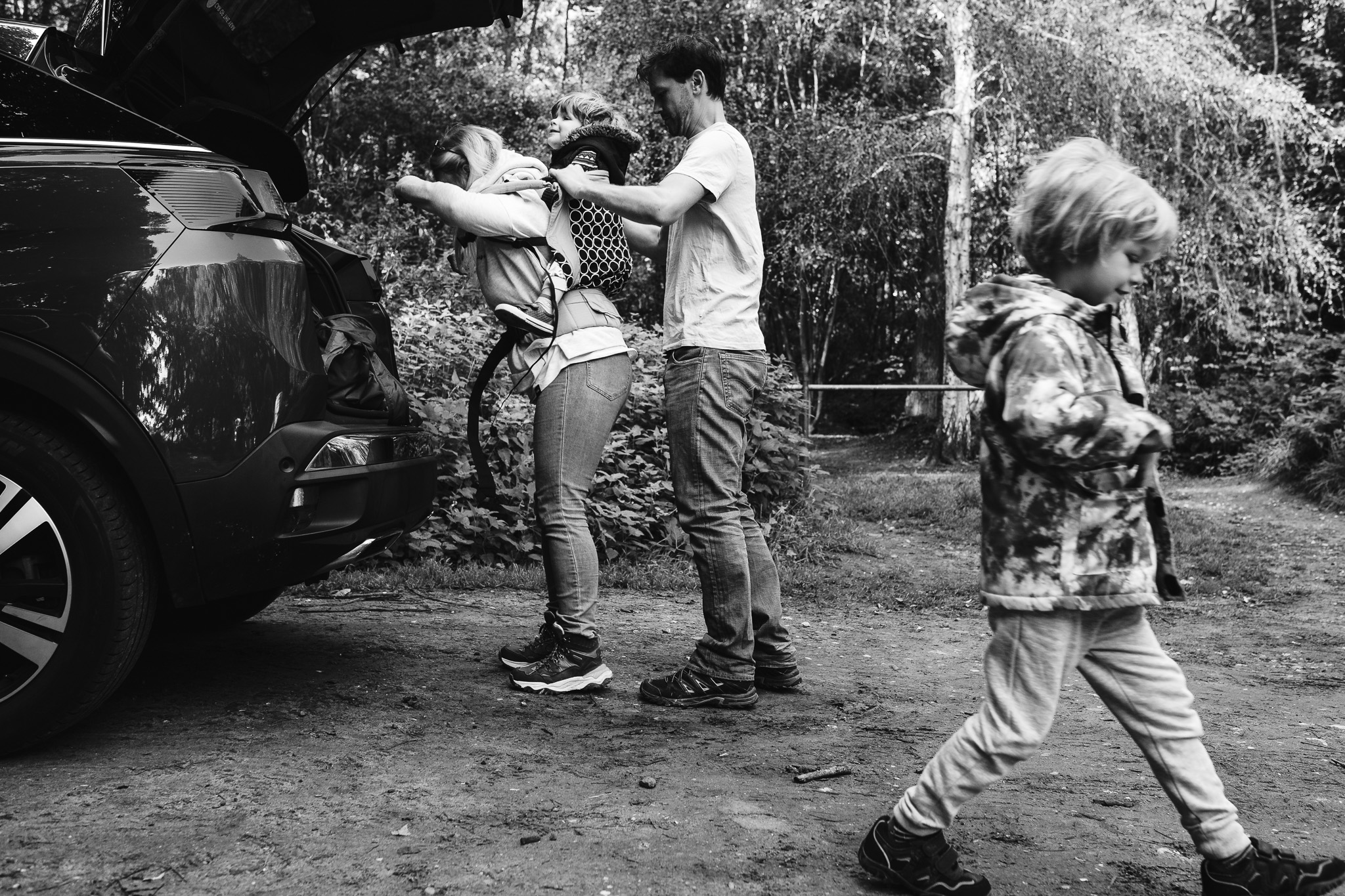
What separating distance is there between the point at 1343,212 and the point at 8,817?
55.4 feet

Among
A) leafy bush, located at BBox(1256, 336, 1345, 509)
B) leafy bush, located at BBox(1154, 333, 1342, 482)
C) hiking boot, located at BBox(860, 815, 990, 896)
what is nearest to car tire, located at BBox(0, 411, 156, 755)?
hiking boot, located at BBox(860, 815, 990, 896)

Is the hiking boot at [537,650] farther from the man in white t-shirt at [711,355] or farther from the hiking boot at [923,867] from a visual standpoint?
the hiking boot at [923,867]

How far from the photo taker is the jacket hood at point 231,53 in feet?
12.1

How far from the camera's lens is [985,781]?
2342mm

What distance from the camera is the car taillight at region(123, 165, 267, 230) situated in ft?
9.87

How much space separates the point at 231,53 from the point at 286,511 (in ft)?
6.07

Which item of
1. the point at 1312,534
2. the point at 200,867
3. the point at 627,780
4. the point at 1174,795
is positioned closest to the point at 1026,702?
the point at 1174,795

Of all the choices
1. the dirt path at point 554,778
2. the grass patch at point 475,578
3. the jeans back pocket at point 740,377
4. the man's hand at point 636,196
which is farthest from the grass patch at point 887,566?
the man's hand at point 636,196

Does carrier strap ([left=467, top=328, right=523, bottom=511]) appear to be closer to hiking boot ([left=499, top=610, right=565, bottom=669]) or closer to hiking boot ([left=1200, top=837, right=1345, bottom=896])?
hiking boot ([left=499, top=610, right=565, bottom=669])

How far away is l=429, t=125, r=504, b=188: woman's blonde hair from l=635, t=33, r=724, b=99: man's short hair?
59cm

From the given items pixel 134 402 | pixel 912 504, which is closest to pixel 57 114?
pixel 134 402

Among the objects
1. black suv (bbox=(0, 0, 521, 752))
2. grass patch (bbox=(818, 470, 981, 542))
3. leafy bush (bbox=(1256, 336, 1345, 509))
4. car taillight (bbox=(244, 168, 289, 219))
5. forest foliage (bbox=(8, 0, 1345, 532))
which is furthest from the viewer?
forest foliage (bbox=(8, 0, 1345, 532))

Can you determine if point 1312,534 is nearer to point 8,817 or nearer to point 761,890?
point 761,890

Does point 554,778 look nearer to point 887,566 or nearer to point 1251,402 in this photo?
point 887,566
